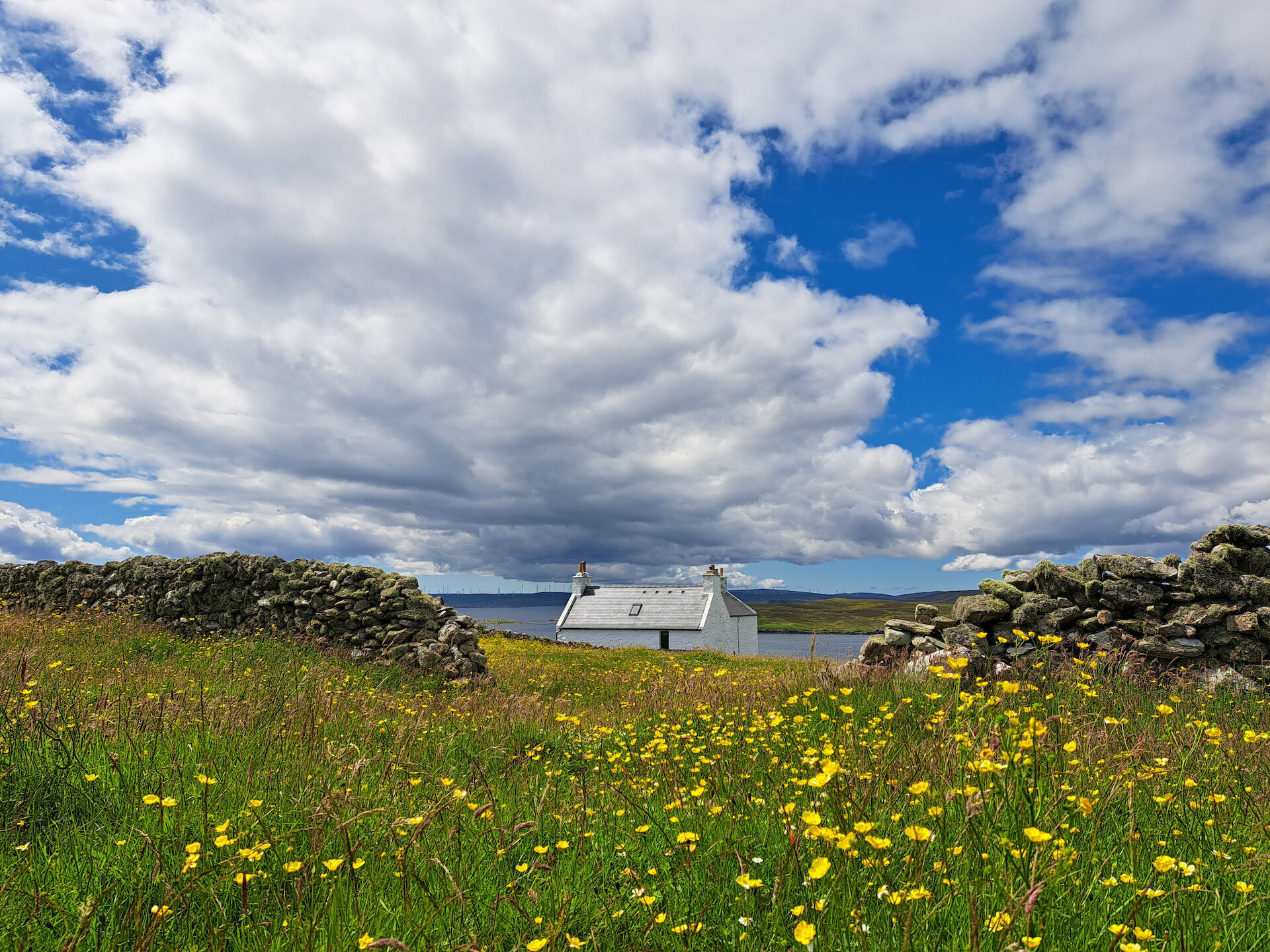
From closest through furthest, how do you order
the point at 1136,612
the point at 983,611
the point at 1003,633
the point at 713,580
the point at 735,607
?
1. the point at 1136,612
2. the point at 983,611
3. the point at 1003,633
4. the point at 713,580
5. the point at 735,607

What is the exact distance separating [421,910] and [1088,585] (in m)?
10.3

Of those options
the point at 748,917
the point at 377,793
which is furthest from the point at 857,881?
the point at 377,793

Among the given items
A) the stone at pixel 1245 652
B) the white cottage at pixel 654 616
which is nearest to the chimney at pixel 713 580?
the white cottage at pixel 654 616

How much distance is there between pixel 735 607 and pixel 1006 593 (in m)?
48.3

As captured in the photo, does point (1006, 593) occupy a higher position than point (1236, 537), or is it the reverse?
point (1236, 537)

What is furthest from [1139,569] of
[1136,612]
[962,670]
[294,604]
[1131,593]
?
[294,604]

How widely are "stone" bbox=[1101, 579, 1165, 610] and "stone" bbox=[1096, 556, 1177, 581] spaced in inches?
4.0

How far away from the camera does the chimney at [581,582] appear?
2174 inches

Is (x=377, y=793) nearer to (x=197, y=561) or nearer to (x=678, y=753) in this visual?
(x=678, y=753)

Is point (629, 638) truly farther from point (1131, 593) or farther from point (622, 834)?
point (622, 834)

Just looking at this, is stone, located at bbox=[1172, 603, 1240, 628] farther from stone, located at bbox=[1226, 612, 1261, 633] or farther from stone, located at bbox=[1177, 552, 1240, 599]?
stone, located at bbox=[1177, 552, 1240, 599]

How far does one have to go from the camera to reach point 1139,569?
9.56m

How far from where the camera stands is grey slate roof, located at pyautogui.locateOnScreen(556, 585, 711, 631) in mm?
50188

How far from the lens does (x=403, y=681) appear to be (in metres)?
12.3
